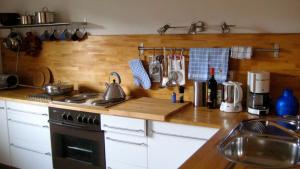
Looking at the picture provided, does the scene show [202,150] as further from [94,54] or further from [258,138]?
[94,54]

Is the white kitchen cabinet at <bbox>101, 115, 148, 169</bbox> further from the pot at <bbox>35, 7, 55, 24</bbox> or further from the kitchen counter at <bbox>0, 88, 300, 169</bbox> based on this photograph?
the pot at <bbox>35, 7, 55, 24</bbox>

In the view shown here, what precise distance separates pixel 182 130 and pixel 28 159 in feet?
6.04

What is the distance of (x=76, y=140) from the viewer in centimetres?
294

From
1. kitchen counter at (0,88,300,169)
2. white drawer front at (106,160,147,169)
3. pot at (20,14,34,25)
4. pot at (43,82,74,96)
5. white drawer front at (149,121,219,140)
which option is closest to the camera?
kitchen counter at (0,88,300,169)

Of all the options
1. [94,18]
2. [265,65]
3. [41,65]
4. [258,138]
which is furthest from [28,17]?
[258,138]

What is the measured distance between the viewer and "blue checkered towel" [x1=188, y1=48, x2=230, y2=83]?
2666mm

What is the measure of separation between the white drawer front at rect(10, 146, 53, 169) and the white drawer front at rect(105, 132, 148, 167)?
80 centimetres

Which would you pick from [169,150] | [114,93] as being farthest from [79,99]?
[169,150]

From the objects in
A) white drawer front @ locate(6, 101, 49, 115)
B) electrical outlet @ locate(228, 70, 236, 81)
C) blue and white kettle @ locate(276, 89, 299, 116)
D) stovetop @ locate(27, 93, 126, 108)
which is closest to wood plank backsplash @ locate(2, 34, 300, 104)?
electrical outlet @ locate(228, 70, 236, 81)

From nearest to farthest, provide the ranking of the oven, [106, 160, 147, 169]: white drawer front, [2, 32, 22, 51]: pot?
1. [106, 160, 147, 169]: white drawer front
2. the oven
3. [2, 32, 22, 51]: pot

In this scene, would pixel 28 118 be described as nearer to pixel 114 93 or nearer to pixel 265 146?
pixel 114 93

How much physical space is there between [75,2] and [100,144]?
5.16 feet

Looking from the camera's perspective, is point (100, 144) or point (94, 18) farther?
point (94, 18)

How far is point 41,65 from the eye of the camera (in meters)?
3.81
